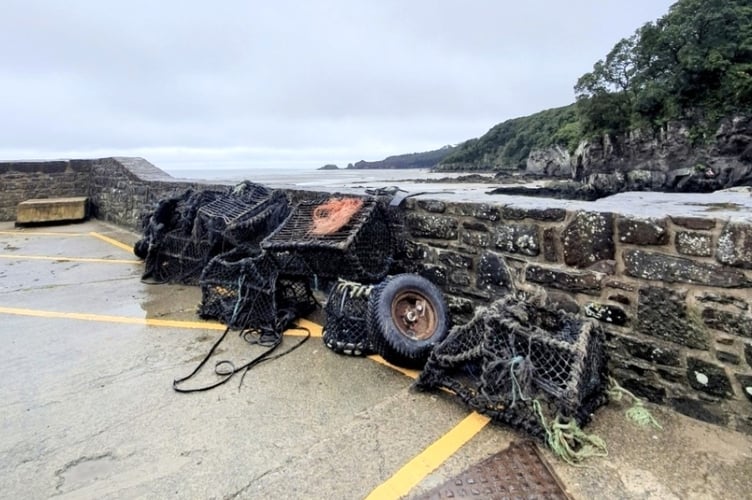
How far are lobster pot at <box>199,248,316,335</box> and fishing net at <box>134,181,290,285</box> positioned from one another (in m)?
0.48

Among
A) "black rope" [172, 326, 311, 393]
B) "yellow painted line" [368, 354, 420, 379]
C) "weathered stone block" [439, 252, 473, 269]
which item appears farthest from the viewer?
"weathered stone block" [439, 252, 473, 269]

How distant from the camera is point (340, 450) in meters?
2.05

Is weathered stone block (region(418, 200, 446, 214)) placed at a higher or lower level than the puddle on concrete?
higher

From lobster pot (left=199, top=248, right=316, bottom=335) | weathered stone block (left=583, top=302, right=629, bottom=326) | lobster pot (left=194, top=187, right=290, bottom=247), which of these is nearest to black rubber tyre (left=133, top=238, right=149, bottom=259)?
lobster pot (left=194, top=187, right=290, bottom=247)

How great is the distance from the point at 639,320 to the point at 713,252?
0.52m

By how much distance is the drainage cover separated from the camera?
1.76m

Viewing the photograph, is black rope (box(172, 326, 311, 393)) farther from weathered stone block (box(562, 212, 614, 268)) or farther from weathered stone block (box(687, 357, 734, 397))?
weathered stone block (box(687, 357, 734, 397))

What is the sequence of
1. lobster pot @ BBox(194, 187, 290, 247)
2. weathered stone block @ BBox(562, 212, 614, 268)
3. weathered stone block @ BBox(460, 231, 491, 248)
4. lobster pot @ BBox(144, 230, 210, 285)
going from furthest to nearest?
1. lobster pot @ BBox(144, 230, 210, 285)
2. lobster pot @ BBox(194, 187, 290, 247)
3. weathered stone block @ BBox(460, 231, 491, 248)
4. weathered stone block @ BBox(562, 212, 614, 268)

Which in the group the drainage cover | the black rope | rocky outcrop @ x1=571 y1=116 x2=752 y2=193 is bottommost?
the black rope

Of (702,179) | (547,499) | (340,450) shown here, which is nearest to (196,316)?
(340,450)

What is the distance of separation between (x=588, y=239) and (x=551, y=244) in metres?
0.24

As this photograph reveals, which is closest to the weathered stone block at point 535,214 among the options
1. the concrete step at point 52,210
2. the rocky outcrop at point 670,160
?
the concrete step at point 52,210

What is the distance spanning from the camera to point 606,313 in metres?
2.56

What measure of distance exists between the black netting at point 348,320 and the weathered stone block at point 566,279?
1.17 m
